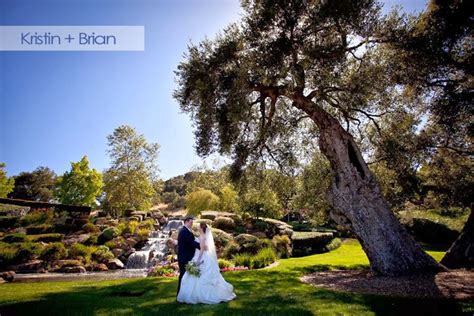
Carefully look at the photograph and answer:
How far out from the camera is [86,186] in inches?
2031

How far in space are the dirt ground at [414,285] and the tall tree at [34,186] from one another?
71.9 m

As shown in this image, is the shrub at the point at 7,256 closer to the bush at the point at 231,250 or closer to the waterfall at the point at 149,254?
the waterfall at the point at 149,254

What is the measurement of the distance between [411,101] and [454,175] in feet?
16.2

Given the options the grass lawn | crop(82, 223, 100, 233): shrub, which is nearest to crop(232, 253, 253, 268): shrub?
the grass lawn

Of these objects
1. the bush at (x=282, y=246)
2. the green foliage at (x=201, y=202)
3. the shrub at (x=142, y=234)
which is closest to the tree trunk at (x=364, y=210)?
the bush at (x=282, y=246)

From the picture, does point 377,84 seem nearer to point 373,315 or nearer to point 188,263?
point 373,315

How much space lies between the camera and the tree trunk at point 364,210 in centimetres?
1185

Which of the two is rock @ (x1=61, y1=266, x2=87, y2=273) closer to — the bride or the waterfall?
the waterfall

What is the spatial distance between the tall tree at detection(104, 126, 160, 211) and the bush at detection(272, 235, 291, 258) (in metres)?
26.7

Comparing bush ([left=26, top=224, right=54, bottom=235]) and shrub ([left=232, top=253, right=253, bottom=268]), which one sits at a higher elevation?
bush ([left=26, top=224, right=54, bottom=235])

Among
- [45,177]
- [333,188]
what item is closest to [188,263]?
[333,188]

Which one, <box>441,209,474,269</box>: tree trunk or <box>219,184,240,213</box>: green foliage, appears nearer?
<box>441,209,474,269</box>: tree trunk

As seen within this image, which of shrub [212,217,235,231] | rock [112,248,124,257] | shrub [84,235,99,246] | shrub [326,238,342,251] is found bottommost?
shrub [326,238,342,251]

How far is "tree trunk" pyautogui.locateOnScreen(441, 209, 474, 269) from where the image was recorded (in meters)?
13.1
